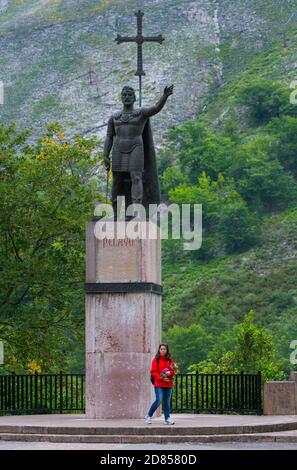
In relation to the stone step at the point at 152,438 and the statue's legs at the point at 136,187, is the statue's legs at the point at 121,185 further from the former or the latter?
the stone step at the point at 152,438

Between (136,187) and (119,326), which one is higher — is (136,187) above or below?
above

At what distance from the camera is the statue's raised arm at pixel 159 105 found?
29952mm

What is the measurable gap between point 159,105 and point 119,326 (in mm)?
4758

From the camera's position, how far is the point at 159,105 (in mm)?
30203

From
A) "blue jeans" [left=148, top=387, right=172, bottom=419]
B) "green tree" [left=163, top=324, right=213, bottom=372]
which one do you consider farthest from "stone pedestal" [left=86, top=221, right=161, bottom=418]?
"green tree" [left=163, top=324, right=213, bottom=372]

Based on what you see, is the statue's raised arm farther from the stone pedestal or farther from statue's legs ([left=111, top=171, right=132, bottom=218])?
the stone pedestal

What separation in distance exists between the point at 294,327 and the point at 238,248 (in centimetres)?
3124

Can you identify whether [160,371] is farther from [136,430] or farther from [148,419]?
[136,430]

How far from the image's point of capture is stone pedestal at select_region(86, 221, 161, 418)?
2970 cm

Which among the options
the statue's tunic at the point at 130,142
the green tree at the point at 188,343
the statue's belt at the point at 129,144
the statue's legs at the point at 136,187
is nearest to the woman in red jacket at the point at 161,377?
the statue's legs at the point at 136,187

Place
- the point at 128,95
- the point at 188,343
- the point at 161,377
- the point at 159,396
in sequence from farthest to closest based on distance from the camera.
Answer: the point at 188,343
the point at 128,95
the point at 159,396
the point at 161,377

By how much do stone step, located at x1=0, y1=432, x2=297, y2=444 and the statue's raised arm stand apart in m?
7.35

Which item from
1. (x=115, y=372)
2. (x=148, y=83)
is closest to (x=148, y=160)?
(x=115, y=372)

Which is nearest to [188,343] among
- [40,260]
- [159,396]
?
[40,260]
